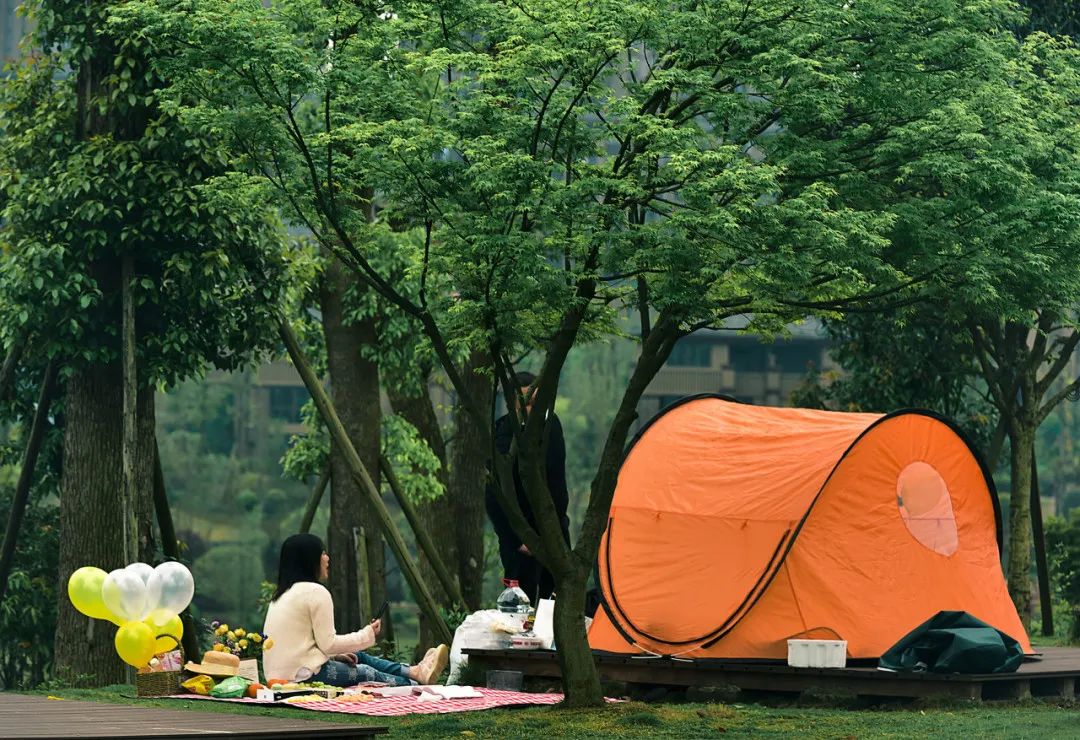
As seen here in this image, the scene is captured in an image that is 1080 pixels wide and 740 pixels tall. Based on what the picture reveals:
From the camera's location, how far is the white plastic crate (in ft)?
39.1

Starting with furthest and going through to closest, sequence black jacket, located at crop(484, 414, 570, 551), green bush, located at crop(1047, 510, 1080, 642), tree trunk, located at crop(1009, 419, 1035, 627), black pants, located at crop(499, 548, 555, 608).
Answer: green bush, located at crop(1047, 510, 1080, 642) < tree trunk, located at crop(1009, 419, 1035, 627) < black pants, located at crop(499, 548, 555, 608) < black jacket, located at crop(484, 414, 570, 551)

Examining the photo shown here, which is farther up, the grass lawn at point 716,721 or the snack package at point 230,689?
the snack package at point 230,689

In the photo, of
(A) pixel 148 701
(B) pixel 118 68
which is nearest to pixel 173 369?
(B) pixel 118 68

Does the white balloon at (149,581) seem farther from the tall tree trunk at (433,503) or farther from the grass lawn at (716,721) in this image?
the tall tree trunk at (433,503)

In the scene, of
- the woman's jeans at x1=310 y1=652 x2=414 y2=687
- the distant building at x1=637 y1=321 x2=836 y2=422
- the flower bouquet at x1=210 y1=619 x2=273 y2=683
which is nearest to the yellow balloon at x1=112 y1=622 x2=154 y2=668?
the flower bouquet at x1=210 y1=619 x2=273 y2=683

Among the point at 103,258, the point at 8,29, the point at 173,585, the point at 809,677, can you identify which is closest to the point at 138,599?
the point at 173,585

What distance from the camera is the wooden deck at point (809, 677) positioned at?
1141cm

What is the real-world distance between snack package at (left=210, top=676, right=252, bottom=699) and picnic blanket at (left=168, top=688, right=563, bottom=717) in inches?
2.5

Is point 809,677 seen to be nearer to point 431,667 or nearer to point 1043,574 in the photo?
point 431,667

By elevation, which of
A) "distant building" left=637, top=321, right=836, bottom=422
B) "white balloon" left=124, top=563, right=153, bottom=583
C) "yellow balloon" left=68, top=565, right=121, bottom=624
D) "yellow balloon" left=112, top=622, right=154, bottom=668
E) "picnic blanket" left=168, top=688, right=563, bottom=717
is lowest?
"picnic blanket" left=168, top=688, right=563, bottom=717

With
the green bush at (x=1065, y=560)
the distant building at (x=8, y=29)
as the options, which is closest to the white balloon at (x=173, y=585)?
the green bush at (x=1065, y=560)

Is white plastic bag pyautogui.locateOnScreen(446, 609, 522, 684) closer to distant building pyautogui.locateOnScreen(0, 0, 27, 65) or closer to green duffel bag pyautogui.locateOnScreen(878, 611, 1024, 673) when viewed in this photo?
green duffel bag pyautogui.locateOnScreen(878, 611, 1024, 673)

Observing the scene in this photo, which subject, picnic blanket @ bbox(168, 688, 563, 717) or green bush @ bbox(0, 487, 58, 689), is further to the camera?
green bush @ bbox(0, 487, 58, 689)

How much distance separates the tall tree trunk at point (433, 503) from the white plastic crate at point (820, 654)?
288 inches
